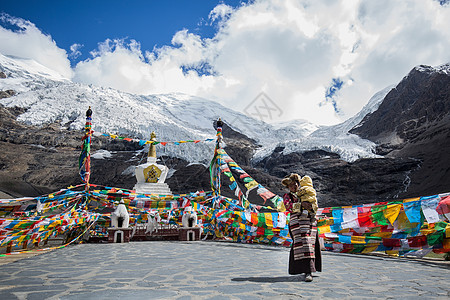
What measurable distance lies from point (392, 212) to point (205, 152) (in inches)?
1548

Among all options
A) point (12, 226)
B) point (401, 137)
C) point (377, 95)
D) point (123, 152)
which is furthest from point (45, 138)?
point (377, 95)

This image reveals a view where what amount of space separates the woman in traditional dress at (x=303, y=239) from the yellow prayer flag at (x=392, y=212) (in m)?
3.13

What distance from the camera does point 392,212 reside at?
5.87 meters

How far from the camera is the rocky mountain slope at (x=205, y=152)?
32.6 m

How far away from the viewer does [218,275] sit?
327 centimetres

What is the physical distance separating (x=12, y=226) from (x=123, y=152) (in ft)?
120

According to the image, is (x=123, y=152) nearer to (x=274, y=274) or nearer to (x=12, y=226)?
(x=12, y=226)

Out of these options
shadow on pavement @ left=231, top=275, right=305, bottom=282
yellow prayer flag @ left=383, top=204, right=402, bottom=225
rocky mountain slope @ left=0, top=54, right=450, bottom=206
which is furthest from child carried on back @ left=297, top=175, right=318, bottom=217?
rocky mountain slope @ left=0, top=54, right=450, bottom=206

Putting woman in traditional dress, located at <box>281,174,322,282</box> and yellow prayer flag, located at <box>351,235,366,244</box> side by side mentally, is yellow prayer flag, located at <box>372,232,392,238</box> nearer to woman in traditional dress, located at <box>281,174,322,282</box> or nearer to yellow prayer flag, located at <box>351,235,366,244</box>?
yellow prayer flag, located at <box>351,235,366,244</box>

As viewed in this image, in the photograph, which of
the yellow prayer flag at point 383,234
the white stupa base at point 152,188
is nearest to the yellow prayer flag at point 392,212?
the yellow prayer flag at point 383,234

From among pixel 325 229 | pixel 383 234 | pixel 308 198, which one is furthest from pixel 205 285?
pixel 325 229

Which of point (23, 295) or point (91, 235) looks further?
point (91, 235)

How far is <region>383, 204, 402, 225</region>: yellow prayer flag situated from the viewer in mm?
5801

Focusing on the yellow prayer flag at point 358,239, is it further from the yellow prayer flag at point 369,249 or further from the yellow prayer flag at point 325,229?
the yellow prayer flag at point 325,229
